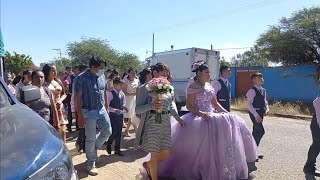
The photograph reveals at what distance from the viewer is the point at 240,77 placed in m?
25.2

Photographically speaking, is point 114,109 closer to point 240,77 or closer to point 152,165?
point 152,165

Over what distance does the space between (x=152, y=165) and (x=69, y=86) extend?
599cm

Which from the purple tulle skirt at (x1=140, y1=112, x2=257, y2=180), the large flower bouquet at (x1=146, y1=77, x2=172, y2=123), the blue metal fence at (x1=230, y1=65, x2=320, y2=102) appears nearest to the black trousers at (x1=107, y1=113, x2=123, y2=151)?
the purple tulle skirt at (x1=140, y1=112, x2=257, y2=180)

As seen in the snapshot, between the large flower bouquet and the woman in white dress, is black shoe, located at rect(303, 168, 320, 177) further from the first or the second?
the woman in white dress

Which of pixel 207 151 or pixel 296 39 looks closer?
pixel 207 151

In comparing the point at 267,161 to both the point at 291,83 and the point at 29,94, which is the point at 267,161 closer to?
the point at 29,94

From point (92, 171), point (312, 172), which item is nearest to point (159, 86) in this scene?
point (92, 171)

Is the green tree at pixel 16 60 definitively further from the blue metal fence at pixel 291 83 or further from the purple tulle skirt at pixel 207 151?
the purple tulle skirt at pixel 207 151

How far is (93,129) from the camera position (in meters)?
5.74

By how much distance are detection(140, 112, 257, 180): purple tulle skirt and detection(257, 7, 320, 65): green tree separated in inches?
702

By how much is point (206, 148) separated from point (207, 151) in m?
0.05

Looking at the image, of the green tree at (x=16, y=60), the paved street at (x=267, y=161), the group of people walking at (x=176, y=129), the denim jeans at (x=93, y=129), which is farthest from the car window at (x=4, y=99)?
the green tree at (x=16, y=60)

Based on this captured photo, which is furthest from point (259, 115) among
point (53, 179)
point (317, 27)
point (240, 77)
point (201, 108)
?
point (240, 77)

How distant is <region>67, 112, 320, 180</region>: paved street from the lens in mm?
5816
